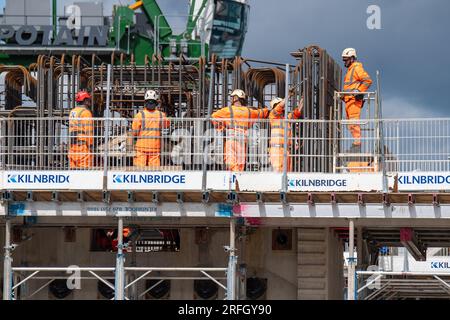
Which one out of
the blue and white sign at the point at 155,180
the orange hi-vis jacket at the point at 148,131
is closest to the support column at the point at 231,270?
the blue and white sign at the point at 155,180

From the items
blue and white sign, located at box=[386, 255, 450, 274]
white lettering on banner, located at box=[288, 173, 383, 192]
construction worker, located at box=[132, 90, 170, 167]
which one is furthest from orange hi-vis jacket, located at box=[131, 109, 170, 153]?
blue and white sign, located at box=[386, 255, 450, 274]

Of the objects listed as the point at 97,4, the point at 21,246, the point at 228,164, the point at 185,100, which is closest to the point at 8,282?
the point at 21,246

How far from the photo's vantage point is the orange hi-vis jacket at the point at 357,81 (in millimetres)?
29250

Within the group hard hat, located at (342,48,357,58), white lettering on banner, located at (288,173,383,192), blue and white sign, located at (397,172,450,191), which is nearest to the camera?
blue and white sign, located at (397,172,450,191)

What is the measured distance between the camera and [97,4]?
4275 cm

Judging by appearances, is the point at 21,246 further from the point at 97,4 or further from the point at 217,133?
the point at 97,4

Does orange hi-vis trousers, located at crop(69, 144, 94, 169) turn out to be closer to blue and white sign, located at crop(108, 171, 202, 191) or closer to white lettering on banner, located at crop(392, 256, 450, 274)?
blue and white sign, located at crop(108, 171, 202, 191)

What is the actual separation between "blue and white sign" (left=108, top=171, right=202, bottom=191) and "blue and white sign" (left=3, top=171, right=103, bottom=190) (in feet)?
1.21

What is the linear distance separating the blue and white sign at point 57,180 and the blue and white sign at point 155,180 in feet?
1.21

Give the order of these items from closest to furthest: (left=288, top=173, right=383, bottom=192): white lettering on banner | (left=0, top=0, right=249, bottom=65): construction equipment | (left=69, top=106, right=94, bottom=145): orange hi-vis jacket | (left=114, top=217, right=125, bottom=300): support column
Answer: (left=288, top=173, right=383, bottom=192): white lettering on banner → (left=114, top=217, right=125, bottom=300): support column → (left=69, top=106, right=94, bottom=145): orange hi-vis jacket → (left=0, top=0, right=249, bottom=65): construction equipment

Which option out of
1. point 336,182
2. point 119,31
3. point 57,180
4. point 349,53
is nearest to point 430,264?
point 119,31

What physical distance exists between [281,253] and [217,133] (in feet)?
12.5

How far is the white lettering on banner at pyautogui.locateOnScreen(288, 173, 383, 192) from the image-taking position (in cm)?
2639

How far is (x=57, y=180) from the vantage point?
26875 millimetres
